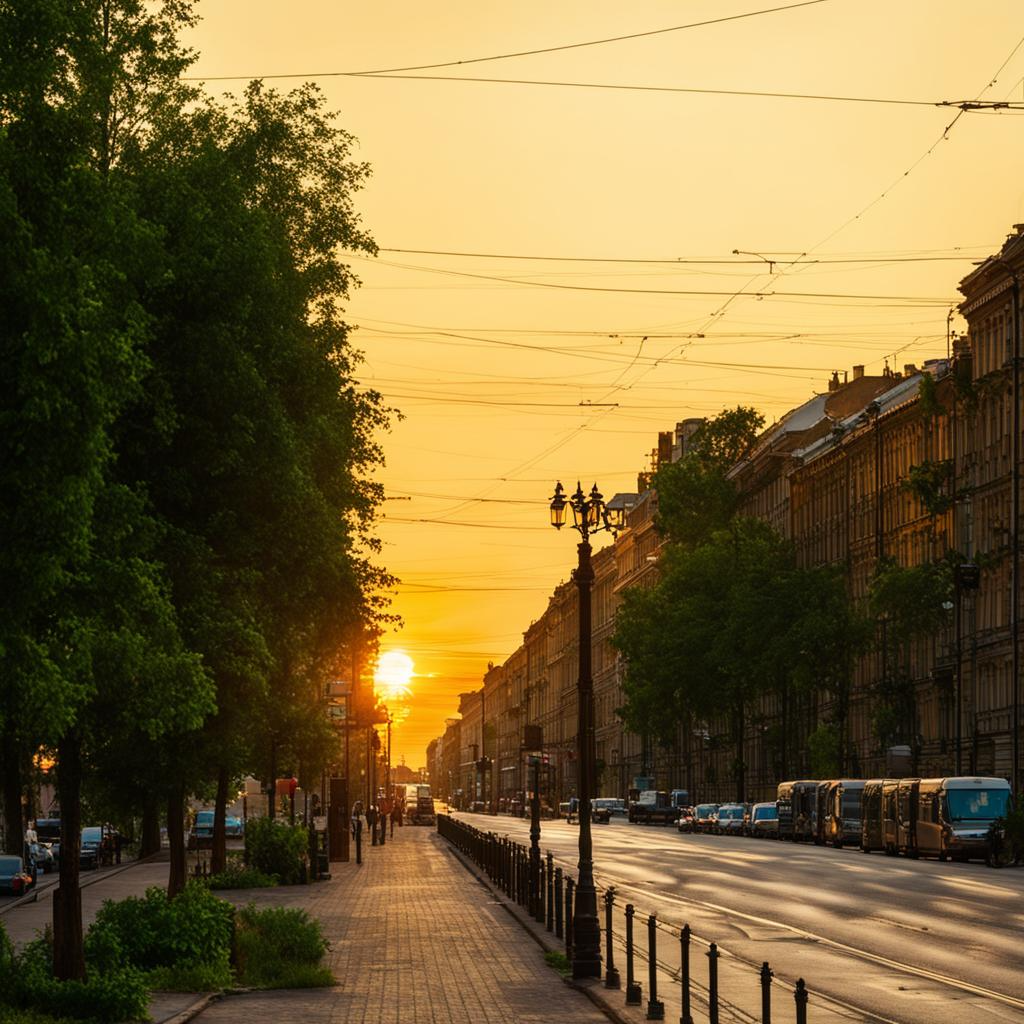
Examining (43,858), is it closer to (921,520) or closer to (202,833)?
(202,833)

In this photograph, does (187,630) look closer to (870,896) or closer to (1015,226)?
(870,896)

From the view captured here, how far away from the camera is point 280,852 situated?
188 feet

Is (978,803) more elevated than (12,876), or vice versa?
(978,803)

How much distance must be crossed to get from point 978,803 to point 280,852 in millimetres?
24298

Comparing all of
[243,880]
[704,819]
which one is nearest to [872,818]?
[704,819]

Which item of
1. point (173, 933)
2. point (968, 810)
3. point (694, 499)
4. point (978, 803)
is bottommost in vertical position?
point (968, 810)

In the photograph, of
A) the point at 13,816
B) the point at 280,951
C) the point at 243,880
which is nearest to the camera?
the point at 280,951

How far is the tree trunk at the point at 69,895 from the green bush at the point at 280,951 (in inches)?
143

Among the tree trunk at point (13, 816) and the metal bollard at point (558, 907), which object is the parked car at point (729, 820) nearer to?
the tree trunk at point (13, 816)

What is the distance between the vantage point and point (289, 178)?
39250 millimetres

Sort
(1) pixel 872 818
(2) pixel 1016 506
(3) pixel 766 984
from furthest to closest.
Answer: (2) pixel 1016 506 → (1) pixel 872 818 → (3) pixel 766 984

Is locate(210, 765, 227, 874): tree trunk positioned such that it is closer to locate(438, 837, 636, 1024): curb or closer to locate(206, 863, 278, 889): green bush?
locate(206, 863, 278, 889): green bush

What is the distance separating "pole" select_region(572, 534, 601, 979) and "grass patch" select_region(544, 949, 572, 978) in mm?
287

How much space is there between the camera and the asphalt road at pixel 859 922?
24.7m
